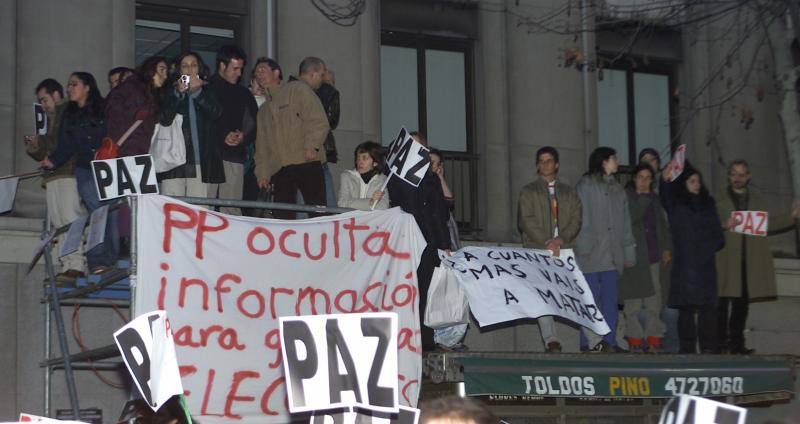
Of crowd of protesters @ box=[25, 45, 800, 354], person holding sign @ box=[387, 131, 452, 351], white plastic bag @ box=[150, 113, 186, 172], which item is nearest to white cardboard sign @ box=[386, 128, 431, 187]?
crowd of protesters @ box=[25, 45, 800, 354]

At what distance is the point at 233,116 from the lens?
40.6 feet

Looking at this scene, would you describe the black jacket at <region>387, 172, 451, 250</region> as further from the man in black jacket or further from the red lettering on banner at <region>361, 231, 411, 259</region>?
the man in black jacket

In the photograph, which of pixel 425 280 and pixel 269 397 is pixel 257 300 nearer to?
pixel 269 397

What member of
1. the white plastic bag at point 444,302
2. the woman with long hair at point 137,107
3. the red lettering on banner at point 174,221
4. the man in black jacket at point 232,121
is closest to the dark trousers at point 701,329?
the white plastic bag at point 444,302

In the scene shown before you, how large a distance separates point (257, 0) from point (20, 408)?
4.99m

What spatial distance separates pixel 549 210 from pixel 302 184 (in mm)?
2686

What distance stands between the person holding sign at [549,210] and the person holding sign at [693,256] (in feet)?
3.83

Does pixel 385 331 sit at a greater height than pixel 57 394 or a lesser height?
greater

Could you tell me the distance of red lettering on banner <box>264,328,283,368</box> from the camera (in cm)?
1118

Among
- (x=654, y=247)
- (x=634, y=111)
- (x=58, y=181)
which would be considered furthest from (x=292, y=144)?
(x=634, y=111)

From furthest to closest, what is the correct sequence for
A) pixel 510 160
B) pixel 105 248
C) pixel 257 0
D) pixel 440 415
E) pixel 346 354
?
pixel 510 160 → pixel 257 0 → pixel 105 248 → pixel 346 354 → pixel 440 415

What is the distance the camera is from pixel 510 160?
53.7 ft

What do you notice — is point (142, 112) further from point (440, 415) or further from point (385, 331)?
point (440, 415)

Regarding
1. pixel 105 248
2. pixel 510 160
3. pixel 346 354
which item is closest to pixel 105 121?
pixel 105 248
